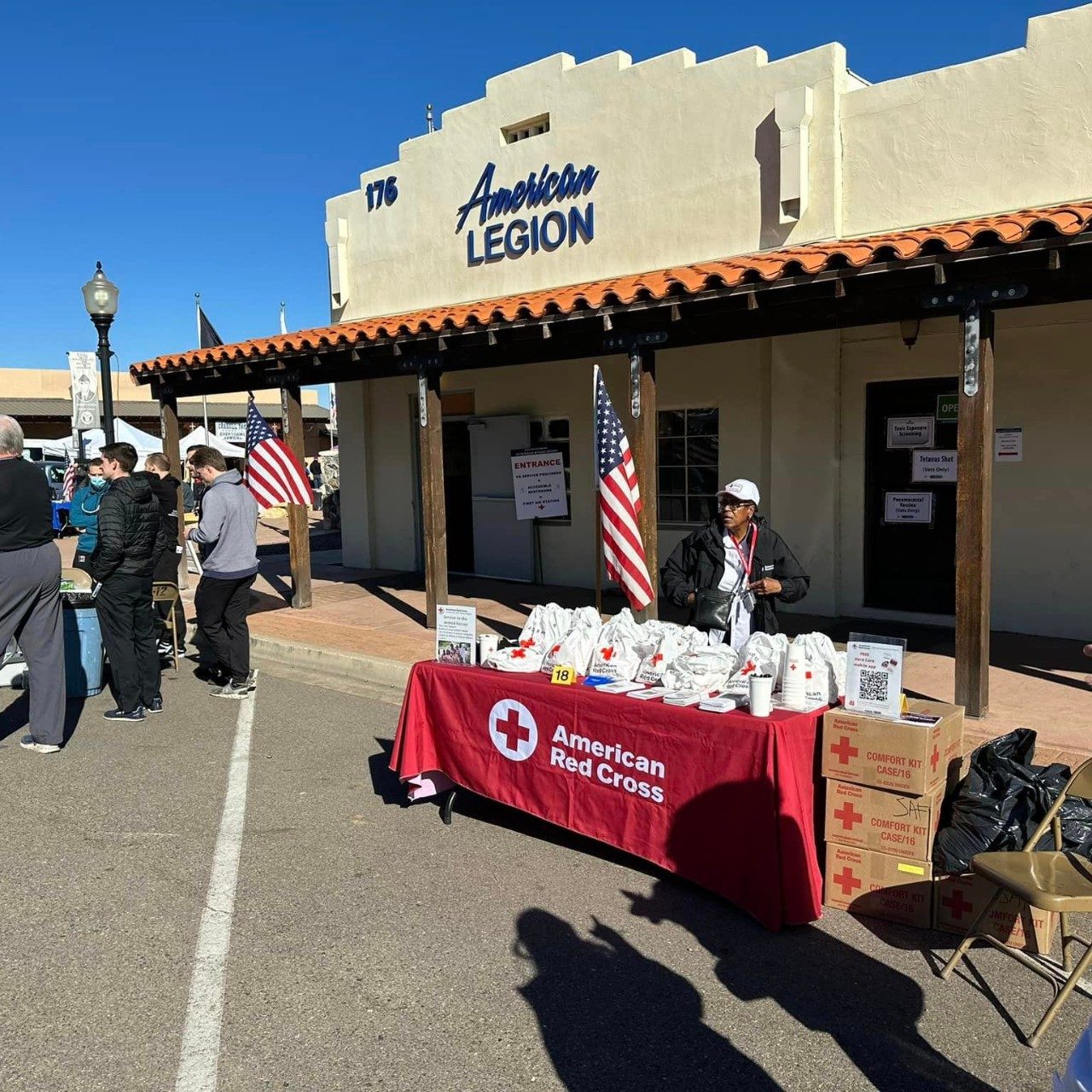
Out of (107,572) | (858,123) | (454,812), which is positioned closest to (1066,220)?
(858,123)

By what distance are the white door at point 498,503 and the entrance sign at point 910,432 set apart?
4475mm

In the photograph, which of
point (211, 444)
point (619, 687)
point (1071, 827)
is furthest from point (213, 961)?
point (211, 444)

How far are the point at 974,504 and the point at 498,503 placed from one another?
7.06 meters

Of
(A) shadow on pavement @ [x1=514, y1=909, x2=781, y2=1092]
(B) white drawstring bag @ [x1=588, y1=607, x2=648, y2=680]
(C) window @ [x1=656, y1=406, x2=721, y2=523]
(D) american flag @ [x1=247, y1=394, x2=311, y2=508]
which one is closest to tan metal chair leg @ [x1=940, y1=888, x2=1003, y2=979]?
(A) shadow on pavement @ [x1=514, y1=909, x2=781, y2=1092]

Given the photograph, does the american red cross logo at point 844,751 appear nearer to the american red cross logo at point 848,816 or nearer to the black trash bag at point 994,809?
the american red cross logo at point 848,816

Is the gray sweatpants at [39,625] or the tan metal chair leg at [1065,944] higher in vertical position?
the gray sweatpants at [39,625]

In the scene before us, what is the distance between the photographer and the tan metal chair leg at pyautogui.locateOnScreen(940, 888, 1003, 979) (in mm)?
3303

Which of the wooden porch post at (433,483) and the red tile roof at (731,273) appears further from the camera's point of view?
the wooden porch post at (433,483)

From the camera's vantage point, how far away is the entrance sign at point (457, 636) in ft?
16.5

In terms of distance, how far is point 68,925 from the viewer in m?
3.82

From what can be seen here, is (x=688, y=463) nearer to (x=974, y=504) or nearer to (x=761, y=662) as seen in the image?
(x=974, y=504)

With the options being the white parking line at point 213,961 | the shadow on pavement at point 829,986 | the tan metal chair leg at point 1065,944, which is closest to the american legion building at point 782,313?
the tan metal chair leg at point 1065,944

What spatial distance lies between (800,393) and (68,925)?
24.9ft

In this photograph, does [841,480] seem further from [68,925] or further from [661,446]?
[68,925]
